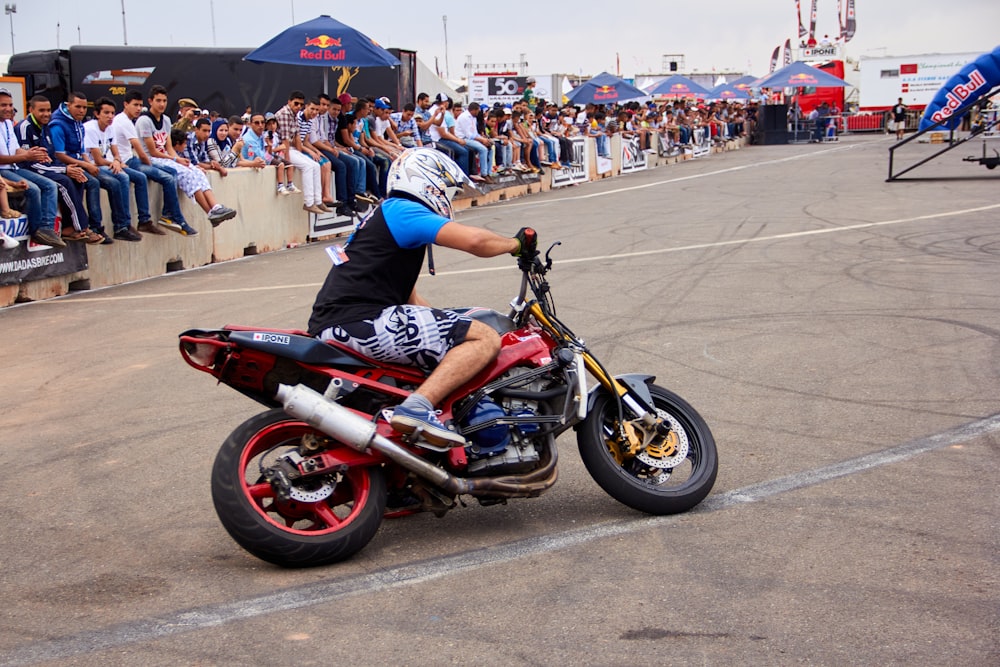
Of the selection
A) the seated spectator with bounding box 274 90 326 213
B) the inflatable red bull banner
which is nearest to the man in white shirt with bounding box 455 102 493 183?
the seated spectator with bounding box 274 90 326 213

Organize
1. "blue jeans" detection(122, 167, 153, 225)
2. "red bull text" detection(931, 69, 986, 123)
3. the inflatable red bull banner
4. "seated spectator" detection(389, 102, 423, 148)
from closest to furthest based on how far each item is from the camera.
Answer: "blue jeans" detection(122, 167, 153, 225)
"seated spectator" detection(389, 102, 423, 148)
the inflatable red bull banner
"red bull text" detection(931, 69, 986, 123)

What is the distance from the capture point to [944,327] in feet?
30.3

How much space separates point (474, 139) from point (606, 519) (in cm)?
1949

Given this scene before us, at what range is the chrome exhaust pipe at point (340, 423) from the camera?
4.54 metres

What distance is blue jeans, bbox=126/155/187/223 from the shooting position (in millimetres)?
13875

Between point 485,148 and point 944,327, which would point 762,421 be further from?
point 485,148

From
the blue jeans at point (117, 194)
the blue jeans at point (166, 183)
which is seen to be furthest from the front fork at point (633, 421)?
the blue jeans at point (166, 183)

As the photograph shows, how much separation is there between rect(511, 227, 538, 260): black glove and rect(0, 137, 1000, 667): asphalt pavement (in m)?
1.26

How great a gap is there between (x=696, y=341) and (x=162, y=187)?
7936mm

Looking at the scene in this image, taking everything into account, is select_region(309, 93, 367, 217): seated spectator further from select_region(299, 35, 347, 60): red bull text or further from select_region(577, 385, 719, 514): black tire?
select_region(577, 385, 719, 514): black tire

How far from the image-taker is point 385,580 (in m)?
4.50

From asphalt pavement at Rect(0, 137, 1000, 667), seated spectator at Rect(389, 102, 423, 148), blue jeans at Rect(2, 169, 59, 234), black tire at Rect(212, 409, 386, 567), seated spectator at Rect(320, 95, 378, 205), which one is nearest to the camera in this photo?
asphalt pavement at Rect(0, 137, 1000, 667)

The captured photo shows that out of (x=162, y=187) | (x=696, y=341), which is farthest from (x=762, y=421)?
(x=162, y=187)

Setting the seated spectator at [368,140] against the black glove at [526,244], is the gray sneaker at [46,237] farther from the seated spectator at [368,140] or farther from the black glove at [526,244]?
the black glove at [526,244]
